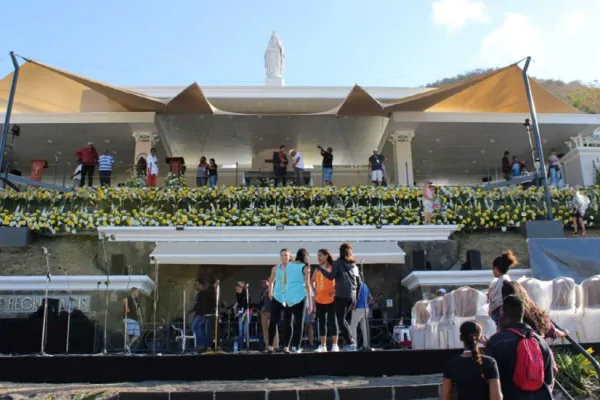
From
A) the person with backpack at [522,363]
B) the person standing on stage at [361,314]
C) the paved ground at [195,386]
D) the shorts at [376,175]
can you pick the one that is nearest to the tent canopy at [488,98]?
the shorts at [376,175]

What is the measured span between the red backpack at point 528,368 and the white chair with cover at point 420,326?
4.70 metres

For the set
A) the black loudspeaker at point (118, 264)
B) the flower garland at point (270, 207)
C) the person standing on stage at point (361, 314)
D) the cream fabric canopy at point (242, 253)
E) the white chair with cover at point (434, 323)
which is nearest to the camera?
the white chair with cover at point (434, 323)

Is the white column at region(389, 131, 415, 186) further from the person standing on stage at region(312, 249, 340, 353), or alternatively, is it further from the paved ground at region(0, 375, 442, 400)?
the paved ground at region(0, 375, 442, 400)

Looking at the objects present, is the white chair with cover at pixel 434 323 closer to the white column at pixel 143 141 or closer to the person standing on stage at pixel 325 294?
the person standing on stage at pixel 325 294

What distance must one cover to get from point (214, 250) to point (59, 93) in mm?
8789

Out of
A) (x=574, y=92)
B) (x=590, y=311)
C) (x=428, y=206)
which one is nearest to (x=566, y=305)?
(x=590, y=311)

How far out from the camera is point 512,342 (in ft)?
12.3

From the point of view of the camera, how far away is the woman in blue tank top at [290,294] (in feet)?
23.8

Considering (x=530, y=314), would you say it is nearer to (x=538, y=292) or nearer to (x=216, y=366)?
(x=538, y=292)

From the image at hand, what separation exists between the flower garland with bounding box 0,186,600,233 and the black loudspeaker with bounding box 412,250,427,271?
1490 millimetres

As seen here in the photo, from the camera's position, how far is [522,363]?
366cm

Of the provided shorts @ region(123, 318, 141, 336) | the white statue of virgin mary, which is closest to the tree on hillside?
the white statue of virgin mary

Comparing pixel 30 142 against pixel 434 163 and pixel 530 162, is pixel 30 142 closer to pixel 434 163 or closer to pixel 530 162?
pixel 434 163

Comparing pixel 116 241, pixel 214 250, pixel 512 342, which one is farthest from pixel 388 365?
pixel 116 241
